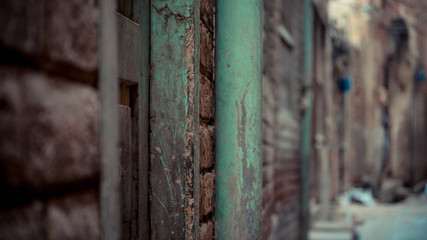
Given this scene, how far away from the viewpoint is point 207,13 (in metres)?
1.50

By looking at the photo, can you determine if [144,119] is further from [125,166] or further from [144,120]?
[125,166]

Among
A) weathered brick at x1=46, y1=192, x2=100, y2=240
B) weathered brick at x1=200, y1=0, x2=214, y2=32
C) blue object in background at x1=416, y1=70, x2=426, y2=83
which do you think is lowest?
weathered brick at x1=46, y1=192, x2=100, y2=240

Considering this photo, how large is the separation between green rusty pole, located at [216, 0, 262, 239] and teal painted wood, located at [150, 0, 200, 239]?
13.5 inches

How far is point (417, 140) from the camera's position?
44.0 feet

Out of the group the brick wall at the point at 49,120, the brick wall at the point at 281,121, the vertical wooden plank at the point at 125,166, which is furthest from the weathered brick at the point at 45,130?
the brick wall at the point at 281,121

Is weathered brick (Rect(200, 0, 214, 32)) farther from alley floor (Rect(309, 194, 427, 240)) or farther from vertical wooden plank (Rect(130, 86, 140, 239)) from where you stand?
alley floor (Rect(309, 194, 427, 240))

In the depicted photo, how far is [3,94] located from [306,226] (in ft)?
15.1

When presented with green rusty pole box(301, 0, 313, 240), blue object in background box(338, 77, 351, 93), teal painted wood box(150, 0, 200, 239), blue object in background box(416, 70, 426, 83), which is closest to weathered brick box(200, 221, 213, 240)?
teal painted wood box(150, 0, 200, 239)

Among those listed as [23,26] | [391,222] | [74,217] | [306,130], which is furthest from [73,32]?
[391,222]

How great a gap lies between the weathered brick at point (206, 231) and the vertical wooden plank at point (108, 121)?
72 cm

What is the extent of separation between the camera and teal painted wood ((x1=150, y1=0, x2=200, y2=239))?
123 centimetres

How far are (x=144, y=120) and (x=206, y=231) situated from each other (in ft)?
1.66

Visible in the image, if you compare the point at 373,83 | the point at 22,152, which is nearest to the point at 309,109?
the point at 22,152

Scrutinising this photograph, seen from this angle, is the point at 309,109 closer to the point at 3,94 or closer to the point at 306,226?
the point at 306,226
